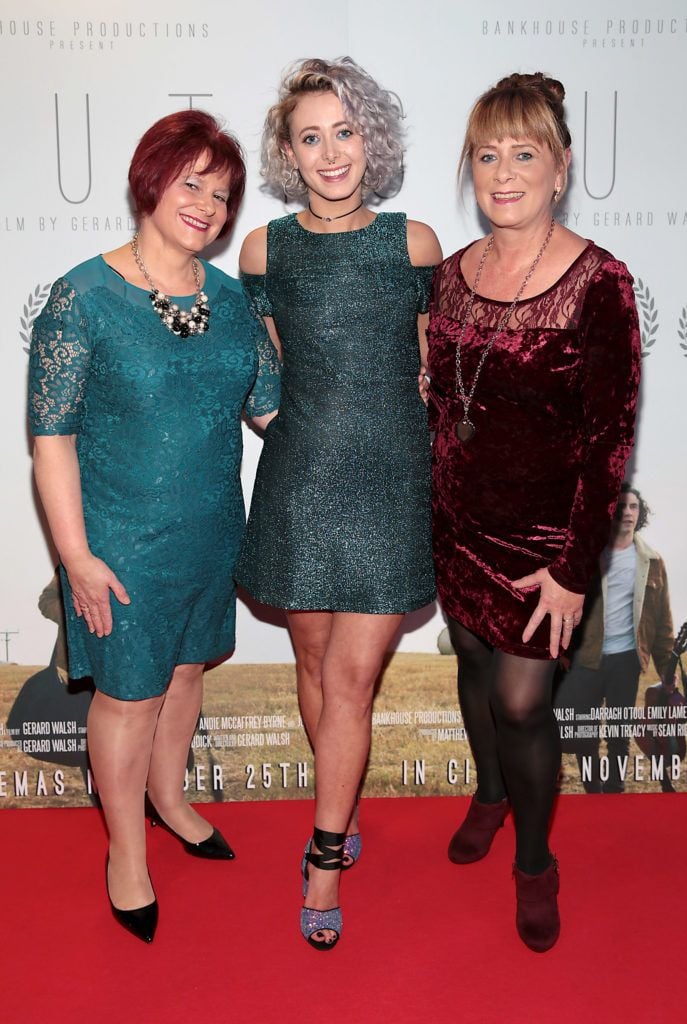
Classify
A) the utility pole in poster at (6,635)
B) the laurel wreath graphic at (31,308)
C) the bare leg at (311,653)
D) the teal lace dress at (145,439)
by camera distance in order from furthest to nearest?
the utility pole in poster at (6,635) → the laurel wreath graphic at (31,308) → the bare leg at (311,653) → the teal lace dress at (145,439)

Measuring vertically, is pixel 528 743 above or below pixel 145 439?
below

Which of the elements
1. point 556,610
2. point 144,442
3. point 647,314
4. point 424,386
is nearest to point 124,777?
point 144,442

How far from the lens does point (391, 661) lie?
3037 millimetres

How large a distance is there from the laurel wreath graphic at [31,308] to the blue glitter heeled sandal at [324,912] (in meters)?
1.59

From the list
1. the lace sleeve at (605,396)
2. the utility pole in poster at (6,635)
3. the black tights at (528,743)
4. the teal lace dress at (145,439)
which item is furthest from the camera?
the utility pole in poster at (6,635)

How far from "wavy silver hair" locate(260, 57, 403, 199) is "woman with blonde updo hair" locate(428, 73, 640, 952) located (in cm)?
19

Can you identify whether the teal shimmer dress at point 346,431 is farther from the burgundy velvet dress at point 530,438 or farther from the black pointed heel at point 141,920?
the black pointed heel at point 141,920

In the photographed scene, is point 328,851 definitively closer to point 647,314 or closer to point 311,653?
point 311,653

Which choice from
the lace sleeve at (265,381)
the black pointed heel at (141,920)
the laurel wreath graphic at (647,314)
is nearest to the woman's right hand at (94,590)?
the lace sleeve at (265,381)

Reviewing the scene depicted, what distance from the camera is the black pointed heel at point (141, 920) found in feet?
7.55

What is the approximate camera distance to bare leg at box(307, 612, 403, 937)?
226cm

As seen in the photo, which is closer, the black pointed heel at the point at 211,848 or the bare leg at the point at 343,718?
the bare leg at the point at 343,718

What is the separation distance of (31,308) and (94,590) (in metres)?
1.05

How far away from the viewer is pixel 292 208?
2.83m
